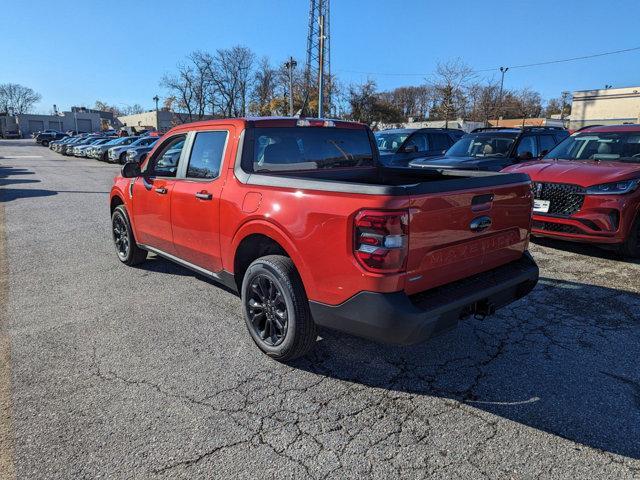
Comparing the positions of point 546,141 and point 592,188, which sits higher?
point 546,141

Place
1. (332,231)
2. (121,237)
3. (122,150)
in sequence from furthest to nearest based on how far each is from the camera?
(122,150) < (121,237) < (332,231)

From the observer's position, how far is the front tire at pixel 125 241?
18.5ft

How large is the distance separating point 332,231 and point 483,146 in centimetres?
824

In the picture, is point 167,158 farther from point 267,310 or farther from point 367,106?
point 367,106

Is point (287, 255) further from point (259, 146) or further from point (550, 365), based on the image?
point (550, 365)

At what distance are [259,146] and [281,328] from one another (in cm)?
153

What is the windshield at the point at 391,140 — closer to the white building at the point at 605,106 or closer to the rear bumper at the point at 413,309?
the rear bumper at the point at 413,309

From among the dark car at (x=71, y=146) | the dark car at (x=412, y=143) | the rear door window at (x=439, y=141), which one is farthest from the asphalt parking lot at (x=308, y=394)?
the dark car at (x=71, y=146)

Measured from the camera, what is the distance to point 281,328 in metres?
3.31

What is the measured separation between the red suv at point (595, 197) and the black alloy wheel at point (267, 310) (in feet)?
14.4

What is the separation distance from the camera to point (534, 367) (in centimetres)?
329

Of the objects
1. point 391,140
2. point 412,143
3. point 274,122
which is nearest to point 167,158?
point 274,122

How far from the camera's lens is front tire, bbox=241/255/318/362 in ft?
10.2

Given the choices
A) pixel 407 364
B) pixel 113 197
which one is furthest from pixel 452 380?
pixel 113 197
